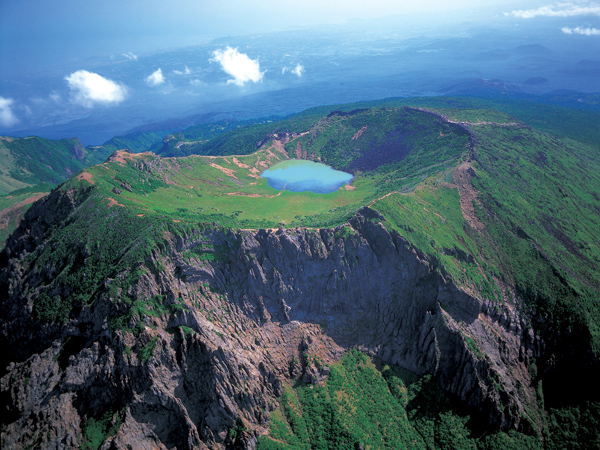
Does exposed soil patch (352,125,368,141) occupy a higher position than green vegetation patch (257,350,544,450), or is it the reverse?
exposed soil patch (352,125,368,141)

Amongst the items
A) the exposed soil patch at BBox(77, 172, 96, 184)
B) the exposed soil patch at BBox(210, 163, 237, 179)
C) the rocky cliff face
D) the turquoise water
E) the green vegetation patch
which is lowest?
the green vegetation patch

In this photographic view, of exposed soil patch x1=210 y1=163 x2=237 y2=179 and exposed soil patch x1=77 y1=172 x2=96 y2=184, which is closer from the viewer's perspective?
exposed soil patch x1=77 y1=172 x2=96 y2=184

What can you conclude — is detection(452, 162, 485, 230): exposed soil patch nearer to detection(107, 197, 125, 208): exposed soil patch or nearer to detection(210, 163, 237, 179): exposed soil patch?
detection(210, 163, 237, 179): exposed soil patch

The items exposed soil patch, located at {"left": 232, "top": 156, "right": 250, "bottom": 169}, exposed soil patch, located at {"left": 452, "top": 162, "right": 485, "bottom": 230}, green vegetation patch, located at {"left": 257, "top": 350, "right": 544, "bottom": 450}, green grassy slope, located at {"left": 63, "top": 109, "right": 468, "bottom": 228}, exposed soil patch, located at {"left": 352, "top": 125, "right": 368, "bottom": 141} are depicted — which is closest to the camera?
green vegetation patch, located at {"left": 257, "top": 350, "right": 544, "bottom": 450}

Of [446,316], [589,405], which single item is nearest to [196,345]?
[446,316]

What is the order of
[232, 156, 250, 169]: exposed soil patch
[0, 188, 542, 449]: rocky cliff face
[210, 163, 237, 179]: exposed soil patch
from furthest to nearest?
[232, 156, 250, 169]: exposed soil patch
[210, 163, 237, 179]: exposed soil patch
[0, 188, 542, 449]: rocky cliff face

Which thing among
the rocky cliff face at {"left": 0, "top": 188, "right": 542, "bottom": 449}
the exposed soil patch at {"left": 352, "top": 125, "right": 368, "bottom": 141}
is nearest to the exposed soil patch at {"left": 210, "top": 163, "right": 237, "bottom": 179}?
the rocky cliff face at {"left": 0, "top": 188, "right": 542, "bottom": 449}

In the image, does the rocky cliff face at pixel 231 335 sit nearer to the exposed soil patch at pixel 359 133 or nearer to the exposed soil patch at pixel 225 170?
the exposed soil patch at pixel 225 170
